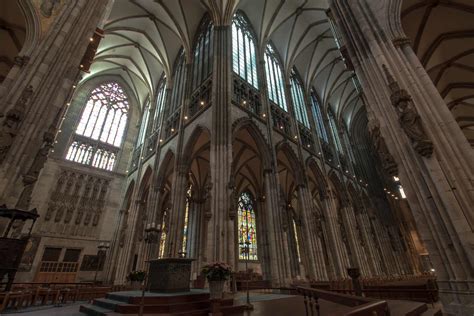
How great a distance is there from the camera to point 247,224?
808 inches

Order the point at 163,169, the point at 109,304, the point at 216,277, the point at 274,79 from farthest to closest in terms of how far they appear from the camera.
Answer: the point at 274,79 → the point at 163,169 → the point at 109,304 → the point at 216,277

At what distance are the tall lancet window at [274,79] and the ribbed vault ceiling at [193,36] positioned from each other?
3.11 ft

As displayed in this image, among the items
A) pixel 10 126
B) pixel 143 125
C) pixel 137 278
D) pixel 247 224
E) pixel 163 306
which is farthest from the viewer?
pixel 143 125

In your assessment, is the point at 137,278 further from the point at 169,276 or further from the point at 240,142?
the point at 240,142

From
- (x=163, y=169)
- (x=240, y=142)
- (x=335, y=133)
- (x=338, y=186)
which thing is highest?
(x=335, y=133)

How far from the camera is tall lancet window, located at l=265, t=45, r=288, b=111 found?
18584 mm

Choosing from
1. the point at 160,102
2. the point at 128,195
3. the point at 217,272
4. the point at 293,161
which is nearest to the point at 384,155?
the point at 217,272

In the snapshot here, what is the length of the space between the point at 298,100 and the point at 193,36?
11876 millimetres

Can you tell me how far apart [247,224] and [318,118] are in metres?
14.1

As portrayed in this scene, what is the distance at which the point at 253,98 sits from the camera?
1555 cm

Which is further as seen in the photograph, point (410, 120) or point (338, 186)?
point (338, 186)

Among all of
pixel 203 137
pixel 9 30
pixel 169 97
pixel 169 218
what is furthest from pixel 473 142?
pixel 9 30

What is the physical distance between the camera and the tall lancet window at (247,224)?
19.8m

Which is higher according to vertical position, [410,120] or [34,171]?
[410,120]
